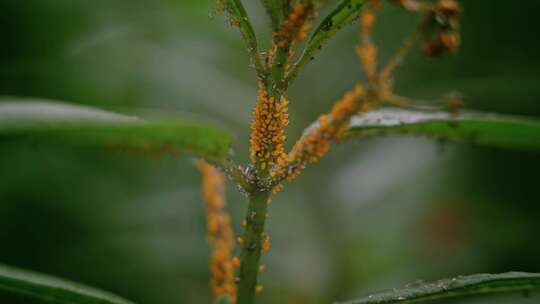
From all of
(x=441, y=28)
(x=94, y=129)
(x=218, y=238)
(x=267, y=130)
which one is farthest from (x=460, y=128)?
(x=94, y=129)

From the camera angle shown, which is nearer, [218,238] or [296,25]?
[296,25]

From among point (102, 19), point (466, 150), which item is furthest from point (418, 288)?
point (102, 19)

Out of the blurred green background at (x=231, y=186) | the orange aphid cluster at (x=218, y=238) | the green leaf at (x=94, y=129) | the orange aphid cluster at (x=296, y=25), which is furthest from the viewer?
the blurred green background at (x=231, y=186)

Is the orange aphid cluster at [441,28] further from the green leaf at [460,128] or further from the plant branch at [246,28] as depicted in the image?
the plant branch at [246,28]

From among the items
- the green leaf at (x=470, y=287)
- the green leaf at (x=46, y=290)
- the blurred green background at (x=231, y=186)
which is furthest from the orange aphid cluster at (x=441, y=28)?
the blurred green background at (x=231, y=186)

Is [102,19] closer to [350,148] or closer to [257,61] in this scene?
[350,148]

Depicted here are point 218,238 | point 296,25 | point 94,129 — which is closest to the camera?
point 94,129

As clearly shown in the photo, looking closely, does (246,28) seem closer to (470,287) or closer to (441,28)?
(441,28)
